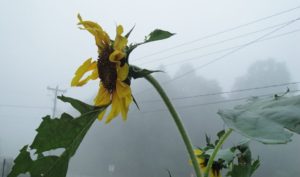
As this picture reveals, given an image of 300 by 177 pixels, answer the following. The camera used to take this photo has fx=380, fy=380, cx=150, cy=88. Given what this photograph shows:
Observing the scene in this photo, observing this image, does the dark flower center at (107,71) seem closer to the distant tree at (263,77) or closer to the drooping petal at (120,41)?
the drooping petal at (120,41)

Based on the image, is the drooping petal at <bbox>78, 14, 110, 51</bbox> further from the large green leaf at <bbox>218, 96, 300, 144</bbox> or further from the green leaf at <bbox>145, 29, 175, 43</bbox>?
the large green leaf at <bbox>218, 96, 300, 144</bbox>

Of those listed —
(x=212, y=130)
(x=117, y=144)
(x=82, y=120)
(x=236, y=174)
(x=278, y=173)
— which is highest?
(x=82, y=120)

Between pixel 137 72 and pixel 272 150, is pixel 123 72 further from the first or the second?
pixel 272 150

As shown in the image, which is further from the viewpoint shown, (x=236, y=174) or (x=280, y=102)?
(x=236, y=174)

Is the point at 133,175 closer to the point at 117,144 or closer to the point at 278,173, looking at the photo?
the point at 117,144

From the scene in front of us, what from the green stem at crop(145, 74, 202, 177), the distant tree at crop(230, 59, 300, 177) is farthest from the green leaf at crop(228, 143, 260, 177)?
the distant tree at crop(230, 59, 300, 177)

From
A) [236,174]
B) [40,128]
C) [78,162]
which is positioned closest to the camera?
[40,128]

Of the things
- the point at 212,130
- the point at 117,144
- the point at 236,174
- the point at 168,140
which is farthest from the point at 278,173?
the point at 236,174
